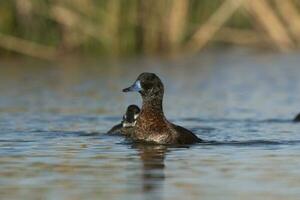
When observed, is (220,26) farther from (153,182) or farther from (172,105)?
(153,182)

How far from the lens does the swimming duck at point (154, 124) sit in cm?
1254

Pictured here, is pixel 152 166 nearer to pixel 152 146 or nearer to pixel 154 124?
pixel 152 146

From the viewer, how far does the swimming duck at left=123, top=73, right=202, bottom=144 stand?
12.5m

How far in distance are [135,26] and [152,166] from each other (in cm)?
1647

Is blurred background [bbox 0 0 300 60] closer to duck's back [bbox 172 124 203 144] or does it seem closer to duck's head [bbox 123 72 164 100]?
duck's head [bbox 123 72 164 100]

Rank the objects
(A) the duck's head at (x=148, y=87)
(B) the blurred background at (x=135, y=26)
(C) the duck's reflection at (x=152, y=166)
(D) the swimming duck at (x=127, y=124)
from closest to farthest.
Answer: (C) the duck's reflection at (x=152, y=166) → (A) the duck's head at (x=148, y=87) → (D) the swimming duck at (x=127, y=124) → (B) the blurred background at (x=135, y=26)

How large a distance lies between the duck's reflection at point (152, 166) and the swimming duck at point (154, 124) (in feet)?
0.74

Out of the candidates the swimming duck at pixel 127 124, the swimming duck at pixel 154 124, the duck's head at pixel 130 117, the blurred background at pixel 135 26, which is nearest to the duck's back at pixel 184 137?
the swimming duck at pixel 154 124

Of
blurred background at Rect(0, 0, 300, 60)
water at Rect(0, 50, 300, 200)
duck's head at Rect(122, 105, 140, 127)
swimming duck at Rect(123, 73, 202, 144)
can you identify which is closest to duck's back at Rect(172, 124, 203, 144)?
swimming duck at Rect(123, 73, 202, 144)

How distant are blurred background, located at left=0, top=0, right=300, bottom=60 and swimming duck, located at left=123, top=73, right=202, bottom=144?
1209 cm

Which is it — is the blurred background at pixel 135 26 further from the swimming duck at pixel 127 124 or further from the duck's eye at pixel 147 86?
the duck's eye at pixel 147 86

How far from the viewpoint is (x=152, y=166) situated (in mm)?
10523

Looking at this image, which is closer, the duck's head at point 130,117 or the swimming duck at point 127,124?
the swimming duck at point 127,124

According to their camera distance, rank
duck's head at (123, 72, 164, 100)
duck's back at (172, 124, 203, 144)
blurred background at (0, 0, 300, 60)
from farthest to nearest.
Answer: blurred background at (0, 0, 300, 60) → duck's head at (123, 72, 164, 100) → duck's back at (172, 124, 203, 144)
